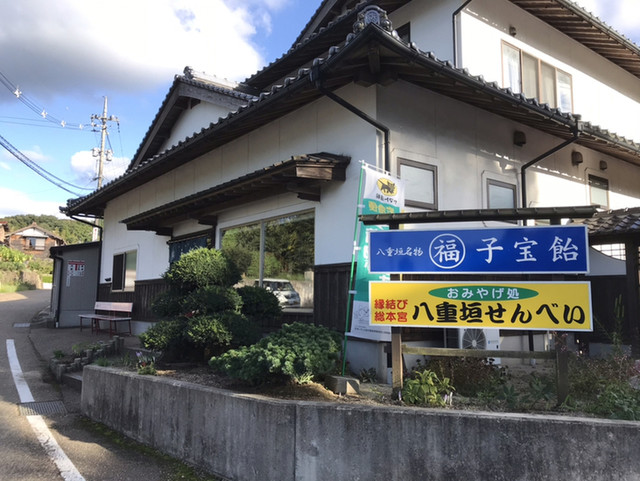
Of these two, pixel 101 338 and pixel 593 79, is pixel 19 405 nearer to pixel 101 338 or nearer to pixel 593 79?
pixel 101 338

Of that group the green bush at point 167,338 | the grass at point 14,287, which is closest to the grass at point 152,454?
the green bush at point 167,338

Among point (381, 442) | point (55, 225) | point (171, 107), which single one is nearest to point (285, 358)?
point (381, 442)

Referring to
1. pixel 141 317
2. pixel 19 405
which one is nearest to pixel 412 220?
pixel 19 405

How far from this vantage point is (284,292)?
8211 millimetres

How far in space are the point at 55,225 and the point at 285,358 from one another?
276 feet

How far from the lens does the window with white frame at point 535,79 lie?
959 cm

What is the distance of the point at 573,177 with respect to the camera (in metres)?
9.98

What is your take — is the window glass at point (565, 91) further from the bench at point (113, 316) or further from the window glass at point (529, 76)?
the bench at point (113, 316)

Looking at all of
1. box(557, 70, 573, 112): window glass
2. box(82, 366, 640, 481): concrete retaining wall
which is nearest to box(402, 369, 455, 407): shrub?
box(82, 366, 640, 481): concrete retaining wall

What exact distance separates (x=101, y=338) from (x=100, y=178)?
72.5 ft

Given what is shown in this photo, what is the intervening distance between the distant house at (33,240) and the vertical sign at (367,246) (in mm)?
64327

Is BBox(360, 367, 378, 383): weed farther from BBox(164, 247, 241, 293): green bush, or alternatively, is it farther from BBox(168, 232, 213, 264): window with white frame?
BBox(168, 232, 213, 264): window with white frame

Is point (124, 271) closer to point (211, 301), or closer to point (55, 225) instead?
point (211, 301)

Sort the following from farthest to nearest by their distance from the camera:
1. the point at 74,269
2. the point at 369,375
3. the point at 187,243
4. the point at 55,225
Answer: the point at 55,225 → the point at 74,269 → the point at 187,243 → the point at 369,375
